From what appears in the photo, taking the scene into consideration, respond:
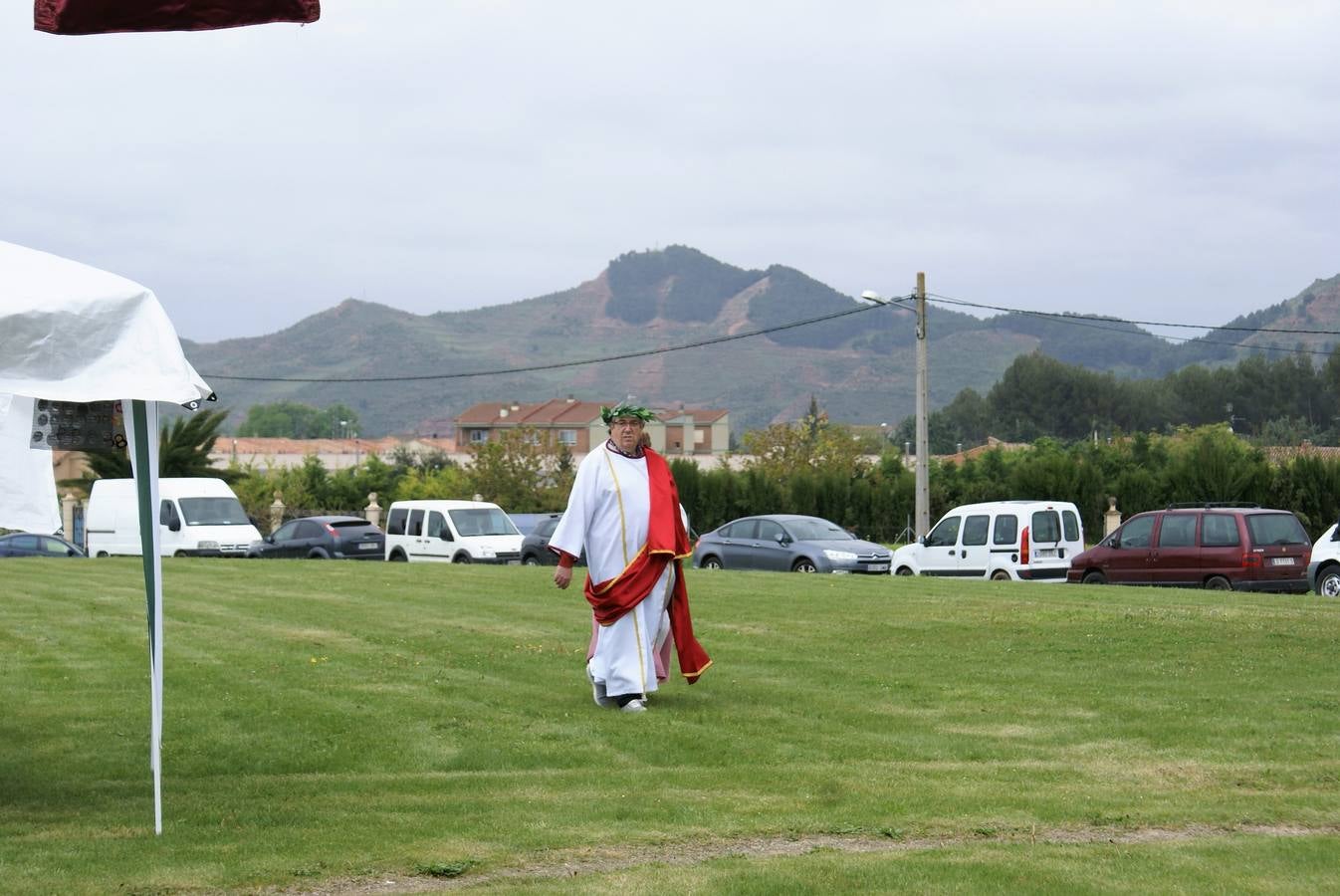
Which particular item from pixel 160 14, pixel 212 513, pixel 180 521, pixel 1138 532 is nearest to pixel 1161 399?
pixel 212 513

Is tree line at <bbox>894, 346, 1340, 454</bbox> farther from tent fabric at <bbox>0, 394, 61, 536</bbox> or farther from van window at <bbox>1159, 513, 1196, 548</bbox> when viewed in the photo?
tent fabric at <bbox>0, 394, 61, 536</bbox>

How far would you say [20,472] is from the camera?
352 inches

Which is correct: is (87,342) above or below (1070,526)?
above

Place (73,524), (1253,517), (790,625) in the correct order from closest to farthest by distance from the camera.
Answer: (790,625)
(1253,517)
(73,524)

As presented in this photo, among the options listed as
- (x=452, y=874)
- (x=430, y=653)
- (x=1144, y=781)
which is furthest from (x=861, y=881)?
(x=430, y=653)

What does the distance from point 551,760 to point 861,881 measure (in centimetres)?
324

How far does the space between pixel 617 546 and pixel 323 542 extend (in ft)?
96.0

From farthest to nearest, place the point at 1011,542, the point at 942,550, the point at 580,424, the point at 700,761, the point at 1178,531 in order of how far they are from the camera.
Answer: the point at 580,424, the point at 942,550, the point at 1011,542, the point at 1178,531, the point at 700,761

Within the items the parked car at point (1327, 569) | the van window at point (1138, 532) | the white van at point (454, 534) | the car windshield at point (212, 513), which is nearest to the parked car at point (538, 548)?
the white van at point (454, 534)

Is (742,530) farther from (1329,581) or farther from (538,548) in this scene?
(1329,581)

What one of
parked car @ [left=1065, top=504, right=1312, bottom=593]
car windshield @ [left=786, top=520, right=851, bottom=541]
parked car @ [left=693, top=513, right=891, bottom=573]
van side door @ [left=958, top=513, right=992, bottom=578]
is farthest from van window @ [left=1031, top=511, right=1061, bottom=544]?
car windshield @ [left=786, top=520, right=851, bottom=541]

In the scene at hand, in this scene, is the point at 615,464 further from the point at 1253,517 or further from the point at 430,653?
the point at 1253,517

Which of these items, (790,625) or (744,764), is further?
(790,625)

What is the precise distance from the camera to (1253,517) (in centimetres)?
2573
